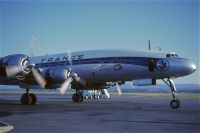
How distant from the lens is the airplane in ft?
66.6

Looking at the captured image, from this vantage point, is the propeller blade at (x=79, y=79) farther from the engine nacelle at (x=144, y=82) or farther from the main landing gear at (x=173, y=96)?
the main landing gear at (x=173, y=96)

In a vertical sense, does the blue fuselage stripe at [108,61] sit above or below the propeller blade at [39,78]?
above

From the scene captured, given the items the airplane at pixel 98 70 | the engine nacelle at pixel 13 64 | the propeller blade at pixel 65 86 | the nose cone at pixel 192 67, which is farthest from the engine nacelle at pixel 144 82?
the engine nacelle at pixel 13 64

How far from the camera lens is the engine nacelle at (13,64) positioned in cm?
1722

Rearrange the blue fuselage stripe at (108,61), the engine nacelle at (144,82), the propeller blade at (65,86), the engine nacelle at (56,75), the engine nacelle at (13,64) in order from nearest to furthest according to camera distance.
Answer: the engine nacelle at (13,64) → the propeller blade at (65,86) → the engine nacelle at (56,75) → the engine nacelle at (144,82) → the blue fuselage stripe at (108,61)

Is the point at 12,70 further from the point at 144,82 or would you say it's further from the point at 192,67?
the point at 192,67

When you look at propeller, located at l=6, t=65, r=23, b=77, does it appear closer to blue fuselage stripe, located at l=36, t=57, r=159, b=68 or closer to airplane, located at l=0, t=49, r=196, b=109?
airplane, located at l=0, t=49, r=196, b=109

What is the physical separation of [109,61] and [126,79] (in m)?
1.96

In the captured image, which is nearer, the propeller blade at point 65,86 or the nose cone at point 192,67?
the nose cone at point 192,67

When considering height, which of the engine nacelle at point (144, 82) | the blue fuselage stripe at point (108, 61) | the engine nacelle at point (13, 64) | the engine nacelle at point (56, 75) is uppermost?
the blue fuselage stripe at point (108, 61)

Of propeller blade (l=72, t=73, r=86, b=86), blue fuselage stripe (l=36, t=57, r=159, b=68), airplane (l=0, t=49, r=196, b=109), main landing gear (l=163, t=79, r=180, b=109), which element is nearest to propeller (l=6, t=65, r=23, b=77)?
airplane (l=0, t=49, r=196, b=109)

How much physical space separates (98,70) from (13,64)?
26.0 ft

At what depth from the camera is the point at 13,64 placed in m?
17.6

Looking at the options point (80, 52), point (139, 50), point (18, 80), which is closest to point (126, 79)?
point (139, 50)
